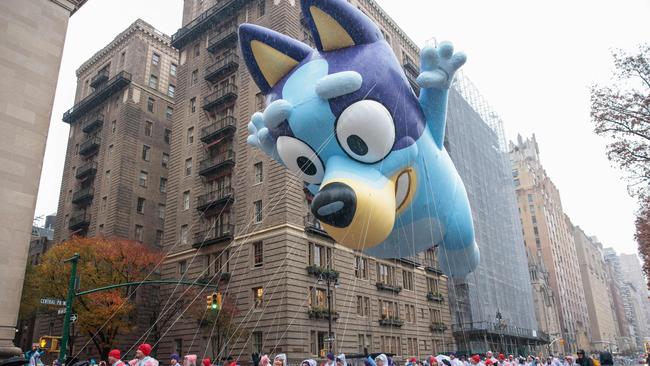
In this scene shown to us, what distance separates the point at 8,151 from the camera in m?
14.6

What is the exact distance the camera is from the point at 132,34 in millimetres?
49688

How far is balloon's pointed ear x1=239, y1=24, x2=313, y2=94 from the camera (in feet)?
27.3

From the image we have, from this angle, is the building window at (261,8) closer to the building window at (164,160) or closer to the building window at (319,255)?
the building window at (164,160)

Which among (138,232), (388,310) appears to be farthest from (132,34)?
(388,310)

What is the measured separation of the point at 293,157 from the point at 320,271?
22199 millimetres

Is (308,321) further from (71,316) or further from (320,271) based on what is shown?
(71,316)

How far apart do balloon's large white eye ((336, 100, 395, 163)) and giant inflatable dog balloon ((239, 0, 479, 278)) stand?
0.05 ft

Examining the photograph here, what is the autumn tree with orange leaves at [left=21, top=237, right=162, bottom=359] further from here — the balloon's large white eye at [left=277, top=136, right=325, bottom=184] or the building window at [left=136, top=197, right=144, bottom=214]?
the balloon's large white eye at [left=277, top=136, right=325, bottom=184]

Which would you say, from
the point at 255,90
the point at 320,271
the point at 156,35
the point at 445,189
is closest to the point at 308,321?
the point at 320,271

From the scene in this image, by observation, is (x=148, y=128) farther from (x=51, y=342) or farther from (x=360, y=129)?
(x=360, y=129)

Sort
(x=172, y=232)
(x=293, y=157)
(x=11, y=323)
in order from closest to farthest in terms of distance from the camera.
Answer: (x=293, y=157) → (x=11, y=323) → (x=172, y=232)

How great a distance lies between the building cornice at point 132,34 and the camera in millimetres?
49406

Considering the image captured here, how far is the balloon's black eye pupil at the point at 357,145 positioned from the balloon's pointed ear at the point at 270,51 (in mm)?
1904

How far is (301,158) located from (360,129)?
1290 millimetres
